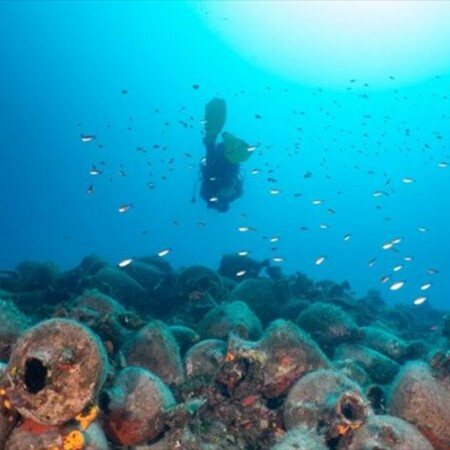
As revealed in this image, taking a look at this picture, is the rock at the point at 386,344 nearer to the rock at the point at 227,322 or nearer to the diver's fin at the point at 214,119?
the rock at the point at 227,322

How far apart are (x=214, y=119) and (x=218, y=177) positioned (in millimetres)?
3223

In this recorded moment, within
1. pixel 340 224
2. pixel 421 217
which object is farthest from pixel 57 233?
pixel 421 217

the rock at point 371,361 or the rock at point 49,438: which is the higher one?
the rock at point 371,361

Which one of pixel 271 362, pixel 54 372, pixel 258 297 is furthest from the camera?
pixel 258 297

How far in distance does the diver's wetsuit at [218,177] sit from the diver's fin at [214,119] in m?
0.43

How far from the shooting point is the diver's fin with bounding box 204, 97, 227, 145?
76.1ft

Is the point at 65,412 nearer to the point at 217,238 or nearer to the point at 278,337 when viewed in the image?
the point at 278,337

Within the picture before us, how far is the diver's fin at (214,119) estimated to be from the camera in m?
23.2

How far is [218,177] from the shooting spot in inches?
901

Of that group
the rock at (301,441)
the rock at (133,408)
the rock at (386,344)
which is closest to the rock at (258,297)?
the rock at (386,344)

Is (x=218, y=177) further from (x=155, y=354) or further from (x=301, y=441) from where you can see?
(x=301, y=441)

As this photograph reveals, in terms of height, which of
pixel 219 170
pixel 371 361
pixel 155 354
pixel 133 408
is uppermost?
pixel 219 170

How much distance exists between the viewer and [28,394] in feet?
15.4

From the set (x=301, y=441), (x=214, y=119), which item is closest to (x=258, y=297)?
(x=301, y=441)
